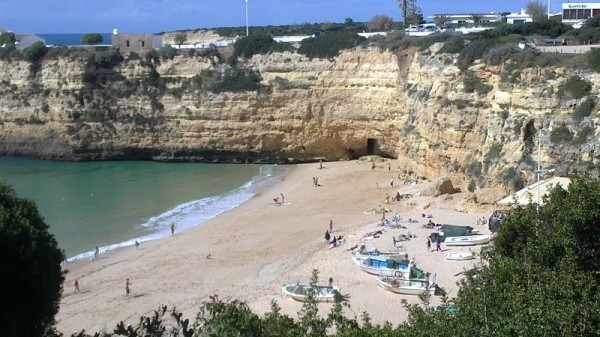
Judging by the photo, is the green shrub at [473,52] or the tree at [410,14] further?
the tree at [410,14]

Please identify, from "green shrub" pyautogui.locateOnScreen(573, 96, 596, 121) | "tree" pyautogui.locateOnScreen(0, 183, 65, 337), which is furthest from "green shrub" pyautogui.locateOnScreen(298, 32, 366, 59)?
"tree" pyautogui.locateOnScreen(0, 183, 65, 337)

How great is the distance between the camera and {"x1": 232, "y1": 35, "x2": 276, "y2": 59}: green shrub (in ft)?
143

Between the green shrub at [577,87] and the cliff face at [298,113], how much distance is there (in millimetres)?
458

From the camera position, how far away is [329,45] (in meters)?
41.3

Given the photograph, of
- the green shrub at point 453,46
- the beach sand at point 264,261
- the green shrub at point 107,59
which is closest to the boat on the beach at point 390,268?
the beach sand at point 264,261

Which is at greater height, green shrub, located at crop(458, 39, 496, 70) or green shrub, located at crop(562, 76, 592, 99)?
green shrub, located at crop(458, 39, 496, 70)

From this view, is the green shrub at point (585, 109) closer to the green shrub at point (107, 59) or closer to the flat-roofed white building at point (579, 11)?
the green shrub at point (107, 59)

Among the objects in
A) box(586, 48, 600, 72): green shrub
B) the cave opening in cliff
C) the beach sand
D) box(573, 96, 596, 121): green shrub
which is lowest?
the beach sand

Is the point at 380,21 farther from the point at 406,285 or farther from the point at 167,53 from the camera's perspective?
the point at 406,285

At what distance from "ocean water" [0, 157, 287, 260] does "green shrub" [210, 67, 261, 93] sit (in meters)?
4.93

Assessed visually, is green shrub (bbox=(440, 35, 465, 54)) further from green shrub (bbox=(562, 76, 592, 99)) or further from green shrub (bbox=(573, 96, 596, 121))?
green shrub (bbox=(573, 96, 596, 121))

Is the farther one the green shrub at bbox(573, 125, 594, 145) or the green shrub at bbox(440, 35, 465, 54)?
the green shrub at bbox(440, 35, 465, 54)

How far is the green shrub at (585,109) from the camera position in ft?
80.4

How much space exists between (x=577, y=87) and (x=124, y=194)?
2267 centimetres
